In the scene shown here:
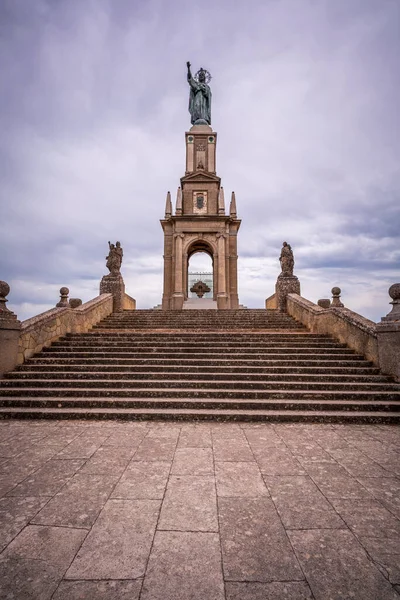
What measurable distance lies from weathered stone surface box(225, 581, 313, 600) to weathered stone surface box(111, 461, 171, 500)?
1125 mm

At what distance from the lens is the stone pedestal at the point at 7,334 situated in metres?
6.81

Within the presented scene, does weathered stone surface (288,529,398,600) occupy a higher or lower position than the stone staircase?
lower

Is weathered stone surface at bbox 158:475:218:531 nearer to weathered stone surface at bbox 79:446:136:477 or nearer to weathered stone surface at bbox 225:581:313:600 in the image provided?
weathered stone surface at bbox 225:581:313:600

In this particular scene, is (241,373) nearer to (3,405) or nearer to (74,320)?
(3,405)

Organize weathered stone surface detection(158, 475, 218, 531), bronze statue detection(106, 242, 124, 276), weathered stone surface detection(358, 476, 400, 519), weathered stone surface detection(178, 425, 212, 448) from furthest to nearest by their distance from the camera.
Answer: bronze statue detection(106, 242, 124, 276) → weathered stone surface detection(178, 425, 212, 448) → weathered stone surface detection(358, 476, 400, 519) → weathered stone surface detection(158, 475, 218, 531)

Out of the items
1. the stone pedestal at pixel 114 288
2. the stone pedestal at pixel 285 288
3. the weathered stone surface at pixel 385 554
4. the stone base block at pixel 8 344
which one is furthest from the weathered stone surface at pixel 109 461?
the stone pedestal at pixel 285 288

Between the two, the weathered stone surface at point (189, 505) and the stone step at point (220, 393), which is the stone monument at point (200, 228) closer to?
the stone step at point (220, 393)

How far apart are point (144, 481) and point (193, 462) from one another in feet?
2.19

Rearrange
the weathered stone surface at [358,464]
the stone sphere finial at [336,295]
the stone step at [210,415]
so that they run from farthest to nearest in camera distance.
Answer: the stone sphere finial at [336,295] → the stone step at [210,415] → the weathered stone surface at [358,464]

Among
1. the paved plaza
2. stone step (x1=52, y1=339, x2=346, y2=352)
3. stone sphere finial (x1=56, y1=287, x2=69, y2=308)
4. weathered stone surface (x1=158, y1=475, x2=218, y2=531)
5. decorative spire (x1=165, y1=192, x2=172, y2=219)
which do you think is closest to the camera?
the paved plaza

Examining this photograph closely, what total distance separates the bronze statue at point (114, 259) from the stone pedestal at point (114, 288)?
1.45ft

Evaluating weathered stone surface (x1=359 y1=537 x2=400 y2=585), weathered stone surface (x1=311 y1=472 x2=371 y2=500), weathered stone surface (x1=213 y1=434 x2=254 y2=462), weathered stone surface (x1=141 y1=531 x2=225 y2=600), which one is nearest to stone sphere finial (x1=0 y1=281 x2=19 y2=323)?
weathered stone surface (x1=213 y1=434 x2=254 y2=462)

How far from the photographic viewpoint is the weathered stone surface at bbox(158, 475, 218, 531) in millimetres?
2344

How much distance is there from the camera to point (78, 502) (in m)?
2.62
